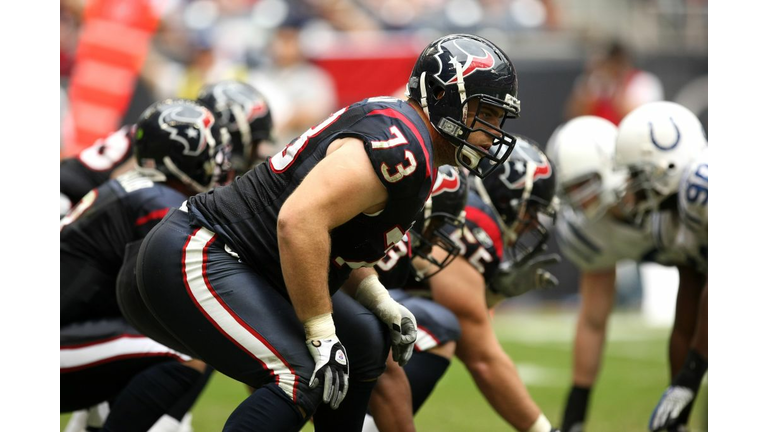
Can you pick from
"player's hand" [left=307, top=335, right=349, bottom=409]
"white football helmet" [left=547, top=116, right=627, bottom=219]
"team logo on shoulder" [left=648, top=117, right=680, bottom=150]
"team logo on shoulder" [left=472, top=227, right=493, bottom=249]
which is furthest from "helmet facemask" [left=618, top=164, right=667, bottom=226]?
"player's hand" [left=307, top=335, right=349, bottom=409]

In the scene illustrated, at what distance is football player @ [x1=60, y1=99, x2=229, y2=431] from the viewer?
4.27 m

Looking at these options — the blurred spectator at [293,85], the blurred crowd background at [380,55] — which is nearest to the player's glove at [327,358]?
the blurred crowd background at [380,55]

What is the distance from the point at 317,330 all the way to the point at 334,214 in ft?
1.19

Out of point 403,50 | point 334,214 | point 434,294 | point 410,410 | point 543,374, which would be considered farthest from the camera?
point 403,50

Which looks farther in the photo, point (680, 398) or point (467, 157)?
point (680, 398)

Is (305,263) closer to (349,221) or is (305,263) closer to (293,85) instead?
(349,221)

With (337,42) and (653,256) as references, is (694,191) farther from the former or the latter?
(337,42)

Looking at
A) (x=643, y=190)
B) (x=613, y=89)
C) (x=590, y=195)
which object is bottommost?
(x=613, y=89)

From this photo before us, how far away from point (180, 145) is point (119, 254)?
535mm

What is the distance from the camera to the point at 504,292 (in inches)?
190

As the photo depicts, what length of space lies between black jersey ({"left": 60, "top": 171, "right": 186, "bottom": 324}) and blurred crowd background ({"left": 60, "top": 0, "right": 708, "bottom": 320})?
6.00 meters

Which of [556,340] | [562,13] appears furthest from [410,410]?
[562,13]

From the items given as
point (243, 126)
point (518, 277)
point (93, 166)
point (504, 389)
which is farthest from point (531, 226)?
point (93, 166)

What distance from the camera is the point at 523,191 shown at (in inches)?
180
